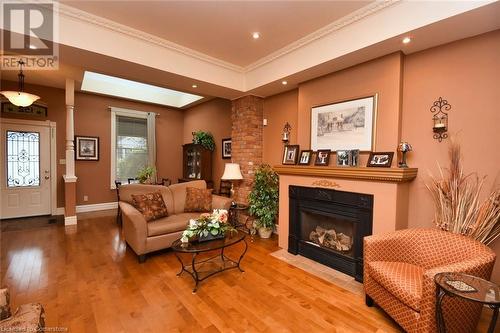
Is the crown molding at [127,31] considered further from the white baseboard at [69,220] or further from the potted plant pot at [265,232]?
the white baseboard at [69,220]

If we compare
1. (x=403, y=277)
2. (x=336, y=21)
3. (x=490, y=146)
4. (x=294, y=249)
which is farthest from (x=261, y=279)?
(x=336, y=21)

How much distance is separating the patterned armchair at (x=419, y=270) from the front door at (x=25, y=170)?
662 cm

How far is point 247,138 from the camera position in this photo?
15.0 feet

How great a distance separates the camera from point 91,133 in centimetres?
598

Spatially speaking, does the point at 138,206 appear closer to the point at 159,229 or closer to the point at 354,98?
the point at 159,229

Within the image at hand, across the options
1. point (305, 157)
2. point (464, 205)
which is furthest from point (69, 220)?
point (464, 205)

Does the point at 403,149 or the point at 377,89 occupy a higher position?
the point at 377,89

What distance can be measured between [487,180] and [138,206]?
13.6 ft

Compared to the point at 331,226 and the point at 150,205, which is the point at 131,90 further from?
the point at 331,226

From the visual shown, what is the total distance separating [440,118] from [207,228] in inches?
110

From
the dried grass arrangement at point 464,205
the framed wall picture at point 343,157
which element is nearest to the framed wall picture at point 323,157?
the framed wall picture at point 343,157

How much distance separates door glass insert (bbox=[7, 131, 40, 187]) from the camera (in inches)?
199

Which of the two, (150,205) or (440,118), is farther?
(150,205)

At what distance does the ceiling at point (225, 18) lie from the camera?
8.14 ft
